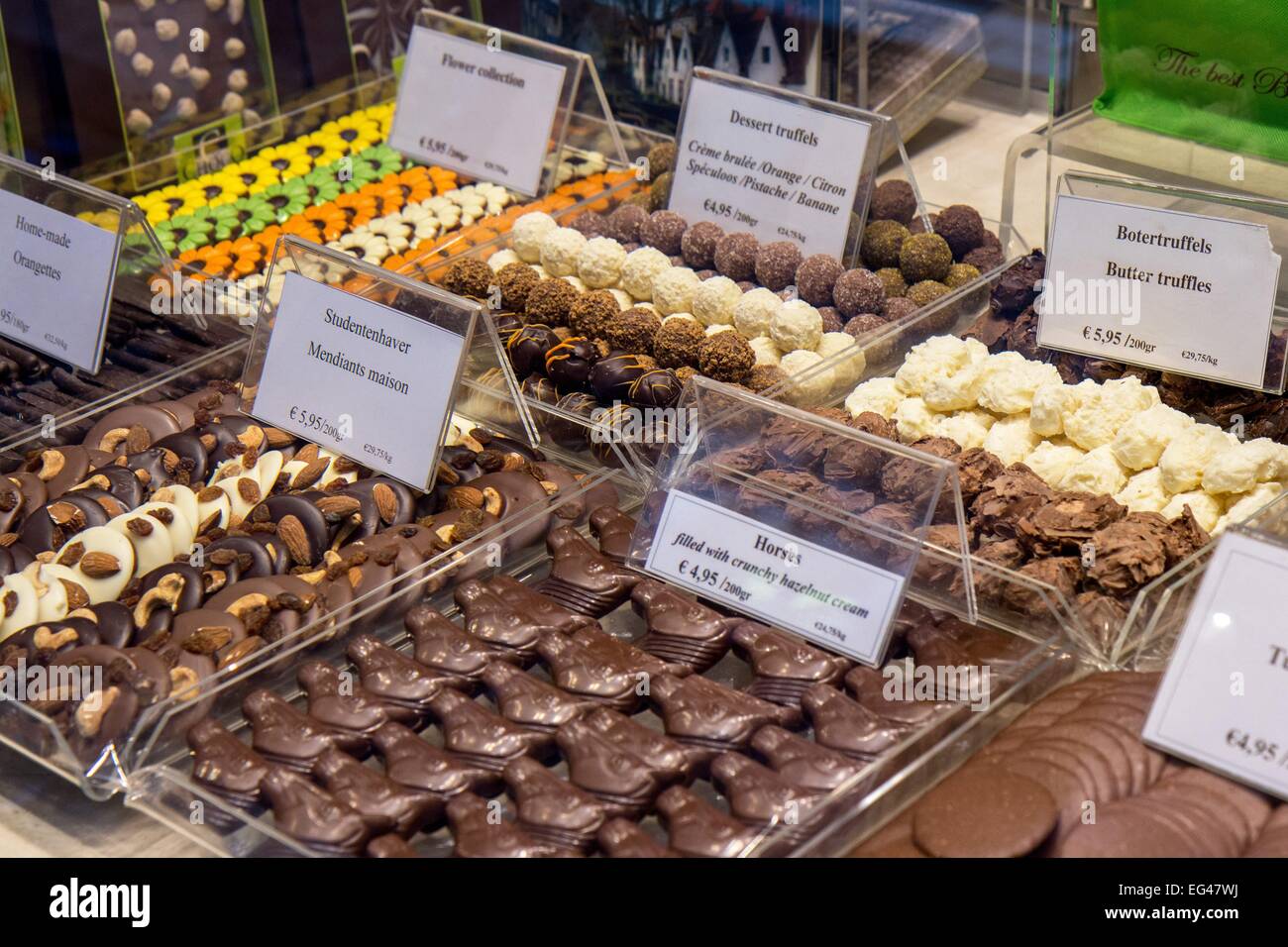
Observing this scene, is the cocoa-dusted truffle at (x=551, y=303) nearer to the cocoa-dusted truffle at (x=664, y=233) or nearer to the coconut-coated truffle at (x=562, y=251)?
the coconut-coated truffle at (x=562, y=251)

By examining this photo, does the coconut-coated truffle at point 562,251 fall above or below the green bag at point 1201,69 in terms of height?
below

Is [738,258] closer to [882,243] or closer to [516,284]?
[882,243]

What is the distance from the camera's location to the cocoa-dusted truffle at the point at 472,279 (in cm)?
312

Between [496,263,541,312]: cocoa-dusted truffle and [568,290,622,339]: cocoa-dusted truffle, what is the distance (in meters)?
0.15

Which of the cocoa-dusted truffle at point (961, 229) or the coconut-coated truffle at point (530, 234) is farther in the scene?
the coconut-coated truffle at point (530, 234)

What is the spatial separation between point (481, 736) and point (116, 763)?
499mm

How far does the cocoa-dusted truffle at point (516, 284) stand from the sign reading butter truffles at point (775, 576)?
1.03 meters

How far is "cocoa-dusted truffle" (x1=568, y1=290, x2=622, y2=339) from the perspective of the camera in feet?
9.62

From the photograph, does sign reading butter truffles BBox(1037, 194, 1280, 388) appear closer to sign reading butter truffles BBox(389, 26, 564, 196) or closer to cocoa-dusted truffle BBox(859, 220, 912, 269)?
cocoa-dusted truffle BBox(859, 220, 912, 269)

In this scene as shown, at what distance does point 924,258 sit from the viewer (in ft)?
9.95

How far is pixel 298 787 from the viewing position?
1.85m

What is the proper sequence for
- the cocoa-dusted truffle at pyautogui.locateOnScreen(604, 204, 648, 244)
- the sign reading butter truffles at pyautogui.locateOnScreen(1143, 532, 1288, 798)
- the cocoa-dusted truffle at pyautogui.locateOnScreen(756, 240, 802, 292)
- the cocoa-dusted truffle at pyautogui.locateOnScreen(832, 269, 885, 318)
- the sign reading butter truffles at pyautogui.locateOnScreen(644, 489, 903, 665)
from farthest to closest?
the cocoa-dusted truffle at pyautogui.locateOnScreen(604, 204, 648, 244), the cocoa-dusted truffle at pyautogui.locateOnScreen(756, 240, 802, 292), the cocoa-dusted truffle at pyautogui.locateOnScreen(832, 269, 885, 318), the sign reading butter truffles at pyautogui.locateOnScreen(644, 489, 903, 665), the sign reading butter truffles at pyautogui.locateOnScreen(1143, 532, 1288, 798)

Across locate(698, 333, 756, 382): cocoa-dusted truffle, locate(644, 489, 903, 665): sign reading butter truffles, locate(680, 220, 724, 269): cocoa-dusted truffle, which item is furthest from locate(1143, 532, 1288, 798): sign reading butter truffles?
locate(680, 220, 724, 269): cocoa-dusted truffle

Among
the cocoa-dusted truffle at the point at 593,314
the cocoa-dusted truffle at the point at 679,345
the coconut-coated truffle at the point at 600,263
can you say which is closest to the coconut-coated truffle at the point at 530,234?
the coconut-coated truffle at the point at 600,263
